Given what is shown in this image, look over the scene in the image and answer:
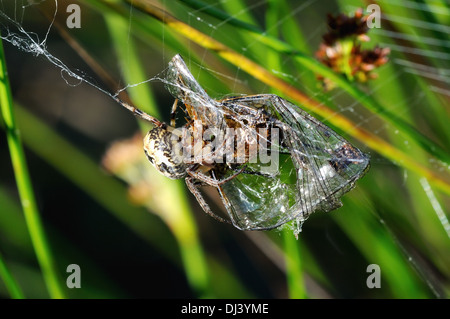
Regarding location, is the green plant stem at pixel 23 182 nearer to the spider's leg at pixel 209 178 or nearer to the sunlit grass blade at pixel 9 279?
the sunlit grass blade at pixel 9 279

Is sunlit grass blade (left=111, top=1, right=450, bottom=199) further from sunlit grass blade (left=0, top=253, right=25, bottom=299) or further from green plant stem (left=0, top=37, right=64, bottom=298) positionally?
sunlit grass blade (left=0, top=253, right=25, bottom=299)

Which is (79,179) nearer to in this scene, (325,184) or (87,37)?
(87,37)

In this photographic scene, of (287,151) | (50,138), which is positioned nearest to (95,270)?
(50,138)

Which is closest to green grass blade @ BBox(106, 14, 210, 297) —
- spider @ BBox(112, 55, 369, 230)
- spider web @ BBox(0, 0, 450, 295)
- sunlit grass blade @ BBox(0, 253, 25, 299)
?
spider web @ BBox(0, 0, 450, 295)

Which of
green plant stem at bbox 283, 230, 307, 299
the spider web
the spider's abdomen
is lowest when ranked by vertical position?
green plant stem at bbox 283, 230, 307, 299

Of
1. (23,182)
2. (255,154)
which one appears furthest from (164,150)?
(23,182)

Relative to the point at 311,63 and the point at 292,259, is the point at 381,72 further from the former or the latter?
the point at 292,259

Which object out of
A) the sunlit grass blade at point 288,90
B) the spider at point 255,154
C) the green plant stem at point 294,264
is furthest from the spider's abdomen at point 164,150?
the green plant stem at point 294,264
